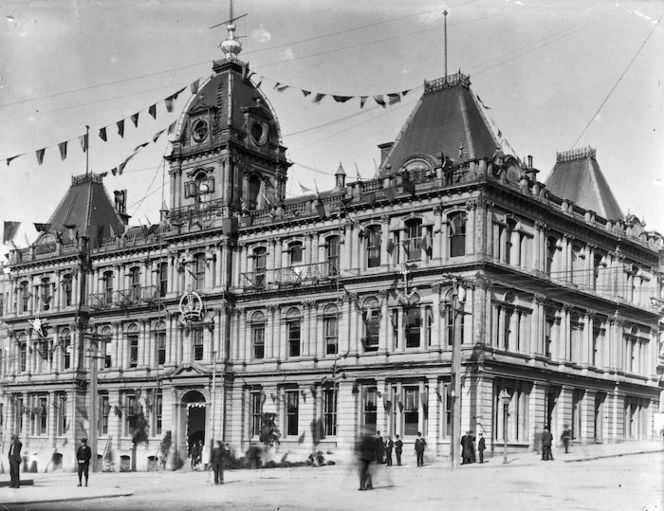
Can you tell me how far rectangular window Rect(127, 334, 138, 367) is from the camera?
62.1 metres

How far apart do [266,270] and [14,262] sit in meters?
22.3

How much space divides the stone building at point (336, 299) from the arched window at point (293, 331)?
96mm

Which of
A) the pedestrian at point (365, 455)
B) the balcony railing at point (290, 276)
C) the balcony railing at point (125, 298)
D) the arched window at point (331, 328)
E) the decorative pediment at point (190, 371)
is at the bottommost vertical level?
the pedestrian at point (365, 455)

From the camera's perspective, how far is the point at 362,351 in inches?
1919

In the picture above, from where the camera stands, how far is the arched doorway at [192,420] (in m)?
56.7

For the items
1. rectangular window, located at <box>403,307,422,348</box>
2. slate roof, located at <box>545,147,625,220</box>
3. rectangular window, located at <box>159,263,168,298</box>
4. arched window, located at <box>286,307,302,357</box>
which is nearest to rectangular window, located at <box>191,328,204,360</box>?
rectangular window, located at <box>159,263,168,298</box>

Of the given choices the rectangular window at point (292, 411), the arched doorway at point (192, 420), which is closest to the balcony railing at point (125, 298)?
the arched doorway at point (192, 420)

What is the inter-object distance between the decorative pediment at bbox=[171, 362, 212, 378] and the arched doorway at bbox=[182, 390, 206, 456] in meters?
1.11

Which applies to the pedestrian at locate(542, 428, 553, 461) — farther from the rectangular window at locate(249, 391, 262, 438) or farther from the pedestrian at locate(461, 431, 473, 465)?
the rectangular window at locate(249, 391, 262, 438)

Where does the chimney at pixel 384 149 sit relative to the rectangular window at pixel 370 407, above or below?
above

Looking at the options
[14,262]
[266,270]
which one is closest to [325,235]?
[266,270]

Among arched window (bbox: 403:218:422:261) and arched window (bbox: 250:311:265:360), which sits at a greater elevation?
arched window (bbox: 403:218:422:261)

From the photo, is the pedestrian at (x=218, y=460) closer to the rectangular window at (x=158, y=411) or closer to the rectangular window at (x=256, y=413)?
the rectangular window at (x=256, y=413)

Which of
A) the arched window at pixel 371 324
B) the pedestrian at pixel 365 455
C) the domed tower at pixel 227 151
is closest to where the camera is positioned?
the pedestrian at pixel 365 455
